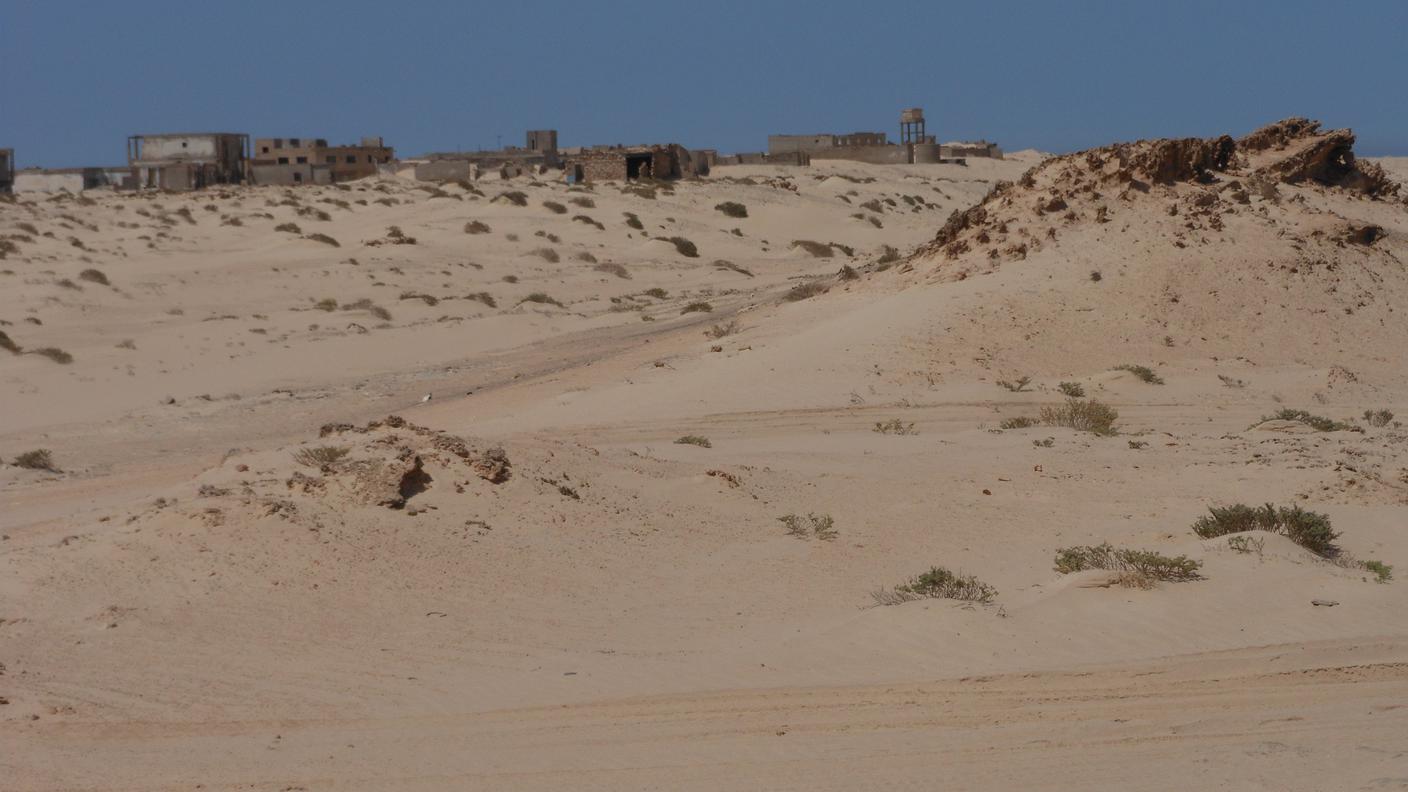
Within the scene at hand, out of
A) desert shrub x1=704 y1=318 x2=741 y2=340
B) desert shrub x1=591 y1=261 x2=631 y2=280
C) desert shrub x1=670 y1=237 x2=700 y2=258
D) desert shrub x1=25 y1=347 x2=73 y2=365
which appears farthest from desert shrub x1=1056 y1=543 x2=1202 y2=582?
desert shrub x1=670 y1=237 x2=700 y2=258

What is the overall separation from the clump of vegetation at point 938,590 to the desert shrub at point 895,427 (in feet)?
18.9

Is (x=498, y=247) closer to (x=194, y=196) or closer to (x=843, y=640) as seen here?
(x=194, y=196)

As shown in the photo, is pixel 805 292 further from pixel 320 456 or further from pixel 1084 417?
pixel 320 456

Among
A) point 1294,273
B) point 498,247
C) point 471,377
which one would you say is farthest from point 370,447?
point 498,247

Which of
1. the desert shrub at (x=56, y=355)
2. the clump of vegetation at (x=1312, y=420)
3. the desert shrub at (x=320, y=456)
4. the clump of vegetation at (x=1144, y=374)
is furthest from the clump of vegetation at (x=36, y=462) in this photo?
the clump of vegetation at (x=1312, y=420)

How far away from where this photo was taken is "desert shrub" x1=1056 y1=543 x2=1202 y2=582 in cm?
870

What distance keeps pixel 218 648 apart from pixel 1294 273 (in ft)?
53.5

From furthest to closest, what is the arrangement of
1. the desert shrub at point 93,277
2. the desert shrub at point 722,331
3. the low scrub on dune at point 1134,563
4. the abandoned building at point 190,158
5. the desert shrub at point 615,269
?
the abandoned building at point 190,158 → the desert shrub at point 615,269 → the desert shrub at point 93,277 → the desert shrub at point 722,331 → the low scrub on dune at point 1134,563

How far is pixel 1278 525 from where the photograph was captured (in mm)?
9742

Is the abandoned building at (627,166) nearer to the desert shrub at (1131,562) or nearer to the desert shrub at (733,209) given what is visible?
the desert shrub at (733,209)

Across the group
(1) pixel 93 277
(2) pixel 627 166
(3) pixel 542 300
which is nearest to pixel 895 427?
(3) pixel 542 300

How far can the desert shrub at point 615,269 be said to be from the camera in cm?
3288

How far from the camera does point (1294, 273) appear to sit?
66.1ft

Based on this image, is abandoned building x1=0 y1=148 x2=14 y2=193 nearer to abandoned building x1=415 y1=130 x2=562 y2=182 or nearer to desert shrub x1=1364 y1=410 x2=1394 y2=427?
abandoned building x1=415 y1=130 x2=562 y2=182
